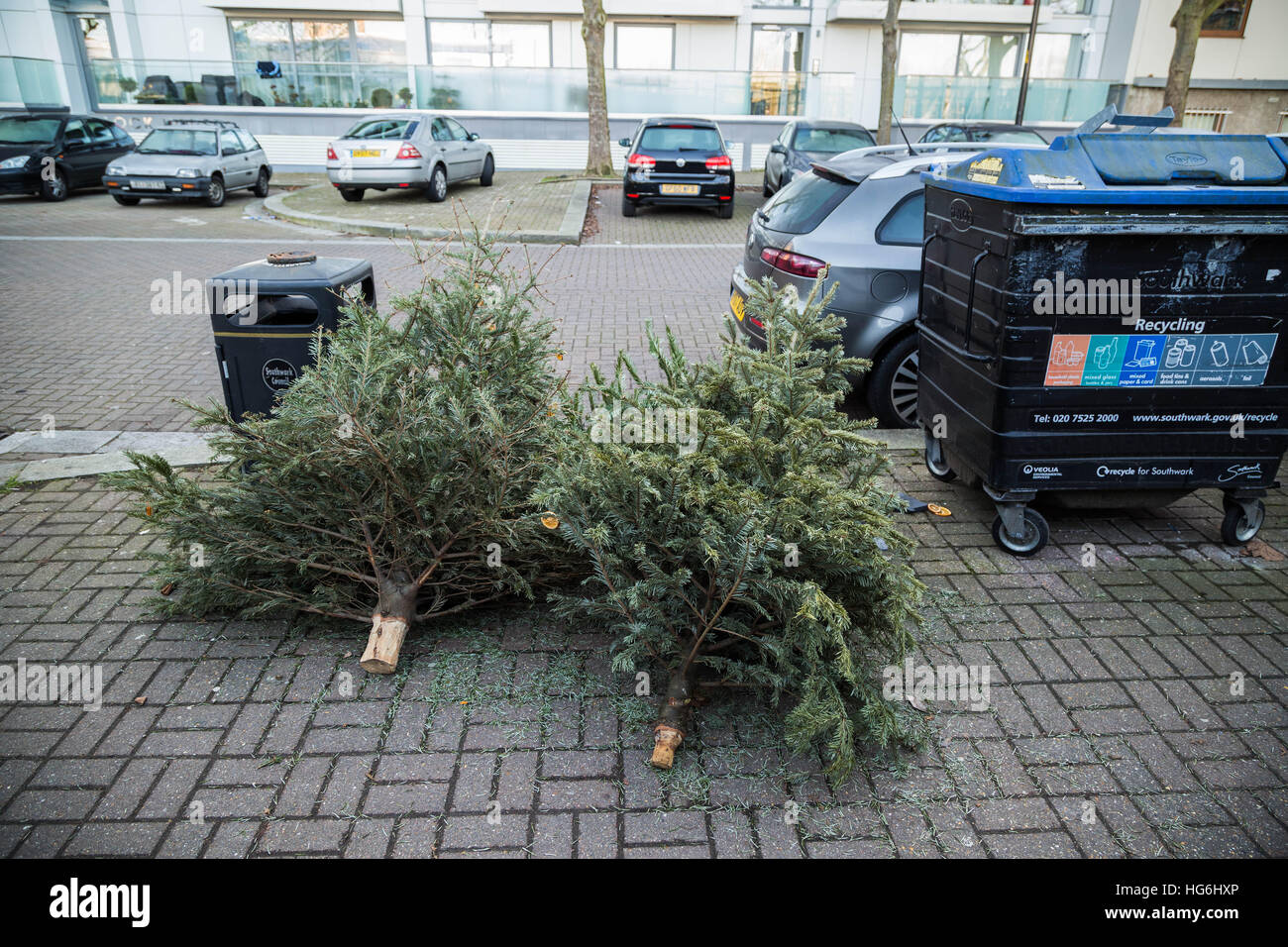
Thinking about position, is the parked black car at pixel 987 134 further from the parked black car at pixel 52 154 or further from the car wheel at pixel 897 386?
the parked black car at pixel 52 154

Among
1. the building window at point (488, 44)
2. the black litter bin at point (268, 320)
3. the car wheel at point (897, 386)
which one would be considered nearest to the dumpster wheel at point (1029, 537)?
the car wheel at point (897, 386)

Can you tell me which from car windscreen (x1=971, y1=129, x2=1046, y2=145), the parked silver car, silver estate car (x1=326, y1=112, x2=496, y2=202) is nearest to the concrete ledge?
the parked silver car

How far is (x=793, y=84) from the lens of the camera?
26234 millimetres

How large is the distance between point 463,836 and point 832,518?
163cm

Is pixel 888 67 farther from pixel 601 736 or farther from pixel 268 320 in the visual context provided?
pixel 601 736

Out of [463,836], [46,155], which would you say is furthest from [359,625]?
[46,155]

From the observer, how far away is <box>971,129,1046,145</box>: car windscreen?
14998 millimetres

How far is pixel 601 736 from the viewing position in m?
3.25

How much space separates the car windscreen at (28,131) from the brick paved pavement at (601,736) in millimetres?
17438

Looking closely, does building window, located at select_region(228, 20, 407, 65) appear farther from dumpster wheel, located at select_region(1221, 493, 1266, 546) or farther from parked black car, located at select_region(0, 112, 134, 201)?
dumpster wheel, located at select_region(1221, 493, 1266, 546)

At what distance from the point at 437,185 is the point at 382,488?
15.5 metres

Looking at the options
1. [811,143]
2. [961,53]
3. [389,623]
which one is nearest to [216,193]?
[811,143]

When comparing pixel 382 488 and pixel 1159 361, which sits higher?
pixel 1159 361

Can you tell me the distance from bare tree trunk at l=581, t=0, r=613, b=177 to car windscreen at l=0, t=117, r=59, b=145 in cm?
1170
